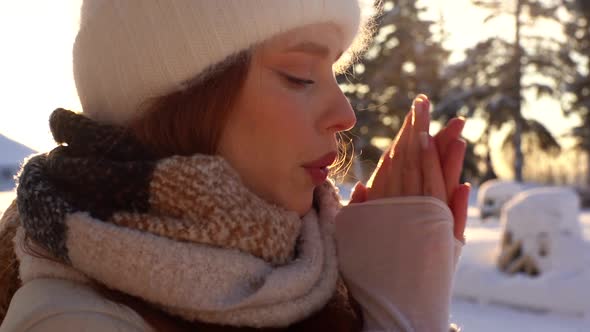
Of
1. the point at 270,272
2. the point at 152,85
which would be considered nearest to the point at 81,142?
the point at 152,85

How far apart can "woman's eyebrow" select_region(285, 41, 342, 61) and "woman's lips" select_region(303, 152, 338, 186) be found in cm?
22

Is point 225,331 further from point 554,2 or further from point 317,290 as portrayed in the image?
point 554,2

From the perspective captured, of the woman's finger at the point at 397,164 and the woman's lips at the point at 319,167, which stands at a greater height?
the woman's lips at the point at 319,167

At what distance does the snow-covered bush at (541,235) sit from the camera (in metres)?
6.10

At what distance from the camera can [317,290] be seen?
1.37 m

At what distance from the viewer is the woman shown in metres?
1.25

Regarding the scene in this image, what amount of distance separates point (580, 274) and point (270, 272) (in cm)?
520

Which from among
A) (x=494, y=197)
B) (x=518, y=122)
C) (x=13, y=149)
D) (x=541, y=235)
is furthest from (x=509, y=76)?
(x=13, y=149)

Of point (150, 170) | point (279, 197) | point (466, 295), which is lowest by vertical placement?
point (466, 295)

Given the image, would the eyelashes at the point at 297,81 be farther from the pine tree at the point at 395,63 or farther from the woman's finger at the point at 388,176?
the pine tree at the point at 395,63

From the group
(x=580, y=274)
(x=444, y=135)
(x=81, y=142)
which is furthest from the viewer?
(x=580, y=274)

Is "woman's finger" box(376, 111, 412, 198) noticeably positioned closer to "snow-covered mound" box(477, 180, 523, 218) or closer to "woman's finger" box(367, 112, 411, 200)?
"woman's finger" box(367, 112, 411, 200)

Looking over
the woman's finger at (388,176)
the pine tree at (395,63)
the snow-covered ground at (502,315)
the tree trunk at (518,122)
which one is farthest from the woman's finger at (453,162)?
the tree trunk at (518,122)

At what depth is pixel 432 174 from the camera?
1.43 m
